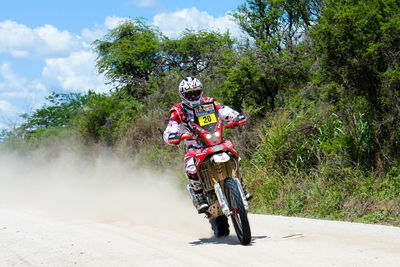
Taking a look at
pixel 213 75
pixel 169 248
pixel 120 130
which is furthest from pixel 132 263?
pixel 120 130

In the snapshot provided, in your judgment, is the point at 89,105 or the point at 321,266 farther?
the point at 89,105

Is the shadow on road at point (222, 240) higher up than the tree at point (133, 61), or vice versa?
the tree at point (133, 61)

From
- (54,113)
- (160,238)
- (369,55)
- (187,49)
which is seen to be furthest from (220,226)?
(54,113)

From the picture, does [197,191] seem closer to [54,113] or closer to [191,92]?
[191,92]

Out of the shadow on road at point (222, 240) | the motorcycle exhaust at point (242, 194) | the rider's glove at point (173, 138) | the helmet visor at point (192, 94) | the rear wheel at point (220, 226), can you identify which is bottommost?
the shadow on road at point (222, 240)

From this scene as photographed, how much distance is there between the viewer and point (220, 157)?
22.6ft

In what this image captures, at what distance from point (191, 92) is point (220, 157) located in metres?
1.26

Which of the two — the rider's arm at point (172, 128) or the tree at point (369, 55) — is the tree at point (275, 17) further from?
the rider's arm at point (172, 128)

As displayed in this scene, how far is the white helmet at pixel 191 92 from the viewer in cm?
748

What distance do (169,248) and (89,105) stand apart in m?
22.7

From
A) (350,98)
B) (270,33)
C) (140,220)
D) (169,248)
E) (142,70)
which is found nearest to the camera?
(169,248)

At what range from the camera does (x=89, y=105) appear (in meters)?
28.4

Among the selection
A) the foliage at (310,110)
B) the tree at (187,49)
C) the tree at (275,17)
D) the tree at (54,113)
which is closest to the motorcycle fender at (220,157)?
the foliage at (310,110)

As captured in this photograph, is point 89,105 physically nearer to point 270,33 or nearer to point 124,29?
point 124,29
